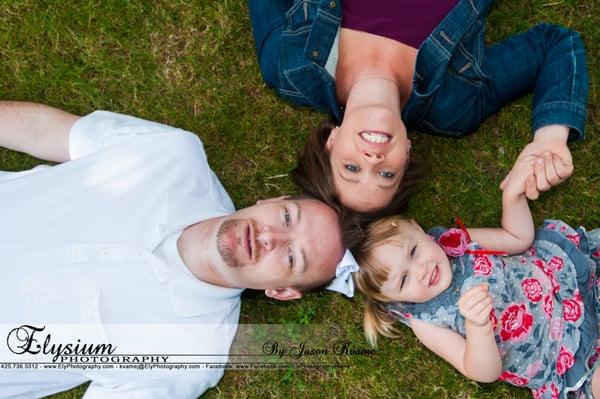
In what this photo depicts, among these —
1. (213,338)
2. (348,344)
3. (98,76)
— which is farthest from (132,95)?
(348,344)

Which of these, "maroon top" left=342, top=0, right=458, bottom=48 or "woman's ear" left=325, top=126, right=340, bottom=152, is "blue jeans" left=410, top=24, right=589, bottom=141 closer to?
"maroon top" left=342, top=0, right=458, bottom=48

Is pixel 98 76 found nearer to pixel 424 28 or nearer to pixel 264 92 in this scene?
pixel 264 92

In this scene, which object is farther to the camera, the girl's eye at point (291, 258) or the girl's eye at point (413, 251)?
the girl's eye at point (413, 251)

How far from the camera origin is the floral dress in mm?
3646

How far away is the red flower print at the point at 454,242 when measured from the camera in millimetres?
3739

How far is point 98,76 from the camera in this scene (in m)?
4.26

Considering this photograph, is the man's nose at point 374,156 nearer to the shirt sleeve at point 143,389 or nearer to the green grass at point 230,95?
the green grass at point 230,95

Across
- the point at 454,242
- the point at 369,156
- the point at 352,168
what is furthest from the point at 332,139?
the point at 454,242

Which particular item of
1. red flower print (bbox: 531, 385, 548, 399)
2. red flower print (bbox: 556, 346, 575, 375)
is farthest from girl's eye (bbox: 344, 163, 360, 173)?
red flower print (bbox: 531, 385, 548, 399)

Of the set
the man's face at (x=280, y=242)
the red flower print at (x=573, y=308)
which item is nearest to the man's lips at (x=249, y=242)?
the man's face at (x=280, y=242)

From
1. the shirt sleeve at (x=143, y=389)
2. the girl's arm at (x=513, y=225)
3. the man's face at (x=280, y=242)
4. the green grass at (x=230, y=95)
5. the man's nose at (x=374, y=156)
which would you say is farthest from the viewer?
the green grass at (x=230, y=95)

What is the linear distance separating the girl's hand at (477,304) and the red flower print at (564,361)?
78 centimetres

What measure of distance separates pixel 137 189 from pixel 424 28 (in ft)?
6.45

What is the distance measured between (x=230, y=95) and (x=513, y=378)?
8.65 feet
